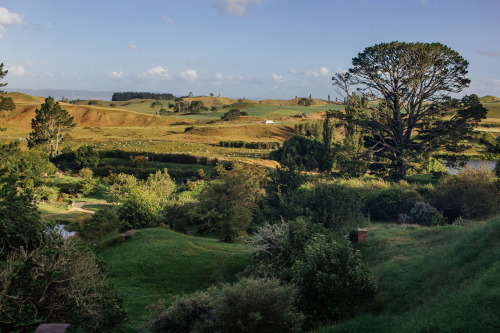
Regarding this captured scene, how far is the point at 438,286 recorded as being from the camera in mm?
11586

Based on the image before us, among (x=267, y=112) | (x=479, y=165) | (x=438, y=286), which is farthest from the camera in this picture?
(x=267, y=112)

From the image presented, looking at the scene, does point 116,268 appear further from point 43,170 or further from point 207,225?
point 43,170

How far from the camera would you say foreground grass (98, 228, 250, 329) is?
56.6ft

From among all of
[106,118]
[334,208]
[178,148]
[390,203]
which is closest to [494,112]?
[178,148]

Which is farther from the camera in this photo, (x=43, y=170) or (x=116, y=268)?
(x=43, y=170)

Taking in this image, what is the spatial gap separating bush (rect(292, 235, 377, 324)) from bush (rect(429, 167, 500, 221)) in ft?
60.9

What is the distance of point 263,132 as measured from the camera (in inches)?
3622

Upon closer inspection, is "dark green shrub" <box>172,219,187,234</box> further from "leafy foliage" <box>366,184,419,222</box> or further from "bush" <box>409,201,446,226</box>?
"bush" <box>409,201,446,226</box>

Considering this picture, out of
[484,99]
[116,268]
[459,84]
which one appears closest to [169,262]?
[116,268]

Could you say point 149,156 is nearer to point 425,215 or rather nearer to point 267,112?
point 425,215

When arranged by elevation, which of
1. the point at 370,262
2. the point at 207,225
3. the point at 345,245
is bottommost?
the point at 207,225

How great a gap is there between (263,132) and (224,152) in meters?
23.2

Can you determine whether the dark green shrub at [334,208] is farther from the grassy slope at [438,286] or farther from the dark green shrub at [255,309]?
the dark green shrub at [255,309]

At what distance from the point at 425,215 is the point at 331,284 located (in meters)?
20.9
